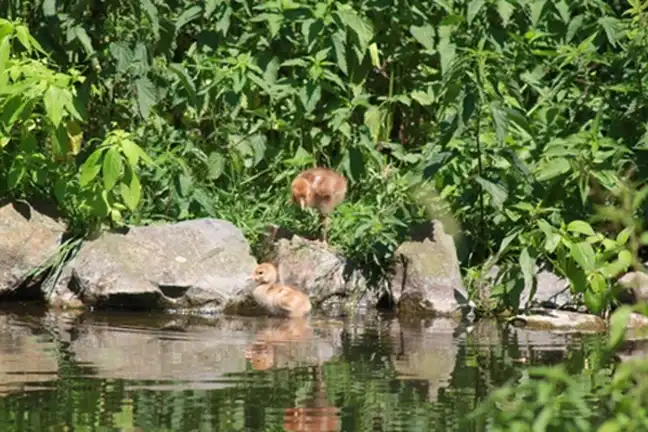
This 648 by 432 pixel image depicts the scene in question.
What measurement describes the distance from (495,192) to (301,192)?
135cm

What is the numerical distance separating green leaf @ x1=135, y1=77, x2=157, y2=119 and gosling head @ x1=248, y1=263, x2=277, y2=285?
1.24 m

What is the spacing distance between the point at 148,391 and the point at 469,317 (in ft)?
10.8

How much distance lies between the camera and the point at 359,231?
34.3 feet

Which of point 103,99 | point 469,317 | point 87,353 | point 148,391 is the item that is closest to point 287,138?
point 103,99

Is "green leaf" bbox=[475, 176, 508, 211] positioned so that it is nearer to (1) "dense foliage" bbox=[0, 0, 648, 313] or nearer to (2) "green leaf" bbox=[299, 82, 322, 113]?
(1) "dense foliage" bbox=[0, 0, 648, 313]

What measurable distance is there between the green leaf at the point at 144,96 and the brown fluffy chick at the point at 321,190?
3.52 ft

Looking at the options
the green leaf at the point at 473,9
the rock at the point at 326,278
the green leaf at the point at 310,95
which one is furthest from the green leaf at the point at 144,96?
the green leaf at the point at 473,9

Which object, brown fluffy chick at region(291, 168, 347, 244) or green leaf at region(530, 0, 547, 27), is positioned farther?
green leaf at region(530, 0, 547, 27)

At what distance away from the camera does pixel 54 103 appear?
1012 cm

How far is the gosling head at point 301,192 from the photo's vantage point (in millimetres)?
10594

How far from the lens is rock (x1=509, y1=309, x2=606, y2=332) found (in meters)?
9.74

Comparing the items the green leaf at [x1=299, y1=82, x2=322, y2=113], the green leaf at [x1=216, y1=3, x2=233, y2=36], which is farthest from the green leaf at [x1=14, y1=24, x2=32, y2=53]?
the green leaf at [x1=299, y1=82, x2=322, y2=113]

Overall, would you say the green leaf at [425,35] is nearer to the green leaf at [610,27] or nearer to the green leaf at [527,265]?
the green leaf at [610,27]

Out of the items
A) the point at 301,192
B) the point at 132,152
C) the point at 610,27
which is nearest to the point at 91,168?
the point at 132,152
